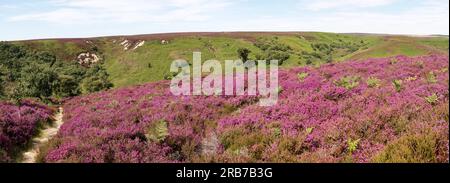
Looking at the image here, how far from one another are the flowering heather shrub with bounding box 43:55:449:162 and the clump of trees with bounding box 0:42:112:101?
3519 centimetres

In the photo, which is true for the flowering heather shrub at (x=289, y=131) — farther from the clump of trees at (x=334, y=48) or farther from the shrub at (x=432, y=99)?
the clump of trees at (x=334, y=48)

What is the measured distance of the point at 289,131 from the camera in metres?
10.5

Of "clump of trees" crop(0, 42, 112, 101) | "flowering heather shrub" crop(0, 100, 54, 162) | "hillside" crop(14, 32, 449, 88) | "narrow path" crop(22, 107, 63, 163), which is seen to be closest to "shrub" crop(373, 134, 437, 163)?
"narrow path" crop(22, 107, 63, 163)

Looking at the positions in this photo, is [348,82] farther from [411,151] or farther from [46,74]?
[46,74]

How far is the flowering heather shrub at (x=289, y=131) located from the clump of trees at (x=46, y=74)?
3519 centimetres

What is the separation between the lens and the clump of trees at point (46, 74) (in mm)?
47562

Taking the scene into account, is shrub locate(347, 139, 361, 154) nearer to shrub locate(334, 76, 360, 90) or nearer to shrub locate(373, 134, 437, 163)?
shrub locate(373, 134, 437, 163)

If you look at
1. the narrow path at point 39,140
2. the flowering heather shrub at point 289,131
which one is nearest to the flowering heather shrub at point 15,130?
the narrow path at point 39,140

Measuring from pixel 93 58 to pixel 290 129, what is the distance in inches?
4472

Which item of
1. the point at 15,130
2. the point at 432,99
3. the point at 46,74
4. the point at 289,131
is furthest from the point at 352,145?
the point at 46,74

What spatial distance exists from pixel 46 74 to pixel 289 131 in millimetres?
47395

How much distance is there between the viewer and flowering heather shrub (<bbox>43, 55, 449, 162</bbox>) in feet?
27.0
